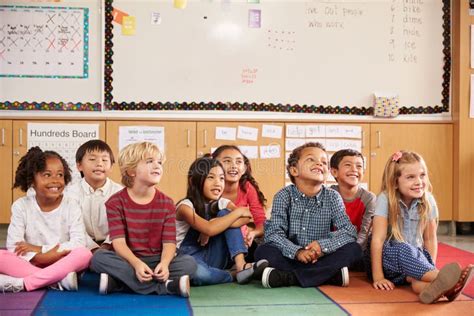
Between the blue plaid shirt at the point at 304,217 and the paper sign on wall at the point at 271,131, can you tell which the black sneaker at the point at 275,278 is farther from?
the paper sign on wall at the point at 271,131

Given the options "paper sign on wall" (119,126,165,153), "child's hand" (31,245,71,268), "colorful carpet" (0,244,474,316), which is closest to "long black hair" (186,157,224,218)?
"colorful carpet" (0,244,474,316)

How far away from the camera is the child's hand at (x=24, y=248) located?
107 inches

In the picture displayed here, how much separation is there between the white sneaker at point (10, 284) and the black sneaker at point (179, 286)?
0.60m

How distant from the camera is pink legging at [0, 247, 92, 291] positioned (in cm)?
262

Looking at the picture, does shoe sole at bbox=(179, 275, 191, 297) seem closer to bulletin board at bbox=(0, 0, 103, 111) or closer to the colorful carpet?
the colorful carpet

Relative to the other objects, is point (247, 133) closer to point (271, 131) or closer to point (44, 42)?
point (271, 131)

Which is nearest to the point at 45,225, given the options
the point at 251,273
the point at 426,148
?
the point at 251,273

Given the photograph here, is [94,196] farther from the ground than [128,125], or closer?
closer

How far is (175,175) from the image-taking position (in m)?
4.85

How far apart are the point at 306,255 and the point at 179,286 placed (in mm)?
596

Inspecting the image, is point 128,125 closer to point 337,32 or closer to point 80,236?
point 337,32

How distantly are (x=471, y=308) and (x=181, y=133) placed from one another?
114 inches

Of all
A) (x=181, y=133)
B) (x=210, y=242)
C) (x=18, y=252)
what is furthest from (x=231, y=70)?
(x=18, y=252)

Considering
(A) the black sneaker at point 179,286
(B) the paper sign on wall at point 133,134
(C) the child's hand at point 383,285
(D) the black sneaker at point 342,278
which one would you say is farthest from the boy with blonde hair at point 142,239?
(B) the paper sign on wall at point 133,134
